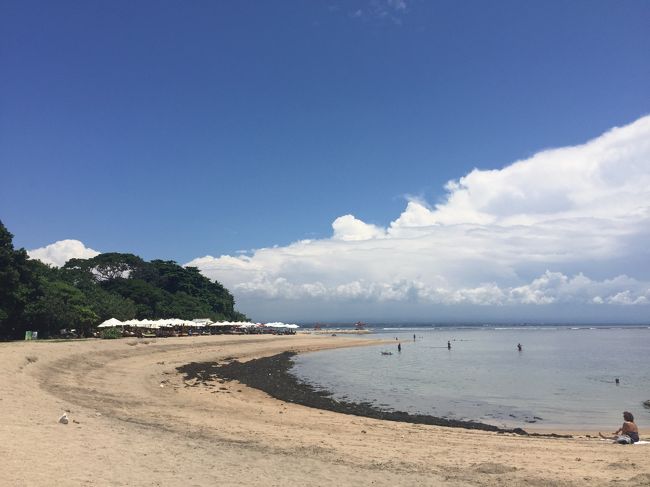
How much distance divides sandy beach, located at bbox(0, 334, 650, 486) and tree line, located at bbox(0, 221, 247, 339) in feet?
55.9

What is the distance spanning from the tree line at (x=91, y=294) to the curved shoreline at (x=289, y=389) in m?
13.5

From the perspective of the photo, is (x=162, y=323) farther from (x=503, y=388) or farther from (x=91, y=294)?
(x=503, y=388)

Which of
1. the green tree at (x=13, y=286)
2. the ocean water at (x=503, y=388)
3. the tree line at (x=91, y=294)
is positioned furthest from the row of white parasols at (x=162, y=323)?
the ocean water at (x=503, y=388)

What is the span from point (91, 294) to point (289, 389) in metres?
41.1

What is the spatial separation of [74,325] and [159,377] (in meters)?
20.7

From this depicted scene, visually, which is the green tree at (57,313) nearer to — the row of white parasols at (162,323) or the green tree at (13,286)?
the green tree at (13,286)

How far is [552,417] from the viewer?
21078 mm

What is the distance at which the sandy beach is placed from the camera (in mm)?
8828

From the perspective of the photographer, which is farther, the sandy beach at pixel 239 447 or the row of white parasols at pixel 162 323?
the row of white parasols at pixel 162 323

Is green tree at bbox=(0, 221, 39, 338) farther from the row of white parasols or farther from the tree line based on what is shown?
the row of white parasols

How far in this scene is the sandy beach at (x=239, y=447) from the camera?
8.83 m

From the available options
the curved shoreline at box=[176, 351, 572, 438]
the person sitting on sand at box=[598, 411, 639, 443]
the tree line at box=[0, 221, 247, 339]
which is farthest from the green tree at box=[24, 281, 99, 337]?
the person sitting on sand at box=[598, 411, 639, 443]

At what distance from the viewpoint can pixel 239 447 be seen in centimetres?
1167

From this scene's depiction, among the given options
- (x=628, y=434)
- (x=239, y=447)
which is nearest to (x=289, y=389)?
(x=239, y=447)
